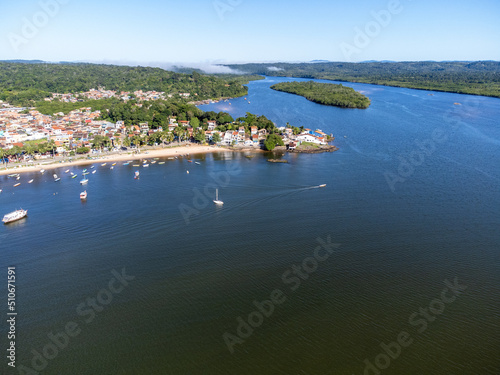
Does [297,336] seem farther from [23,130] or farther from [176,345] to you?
[23,130]

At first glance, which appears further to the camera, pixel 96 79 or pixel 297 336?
pixel 96 79

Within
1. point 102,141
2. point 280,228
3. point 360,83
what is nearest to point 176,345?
point 280,228

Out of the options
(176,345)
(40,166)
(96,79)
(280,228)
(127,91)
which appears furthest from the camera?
(96,79)

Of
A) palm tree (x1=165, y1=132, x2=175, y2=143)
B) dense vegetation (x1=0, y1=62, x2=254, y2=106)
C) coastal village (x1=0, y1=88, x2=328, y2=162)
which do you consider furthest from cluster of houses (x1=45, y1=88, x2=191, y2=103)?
palm tree (x1=165, y1=132, x2=175, y2=143)

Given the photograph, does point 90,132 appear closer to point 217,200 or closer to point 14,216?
point 14,216

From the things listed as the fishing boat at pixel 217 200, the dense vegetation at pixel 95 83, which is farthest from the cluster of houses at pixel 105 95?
the fishing boat at pixel 217 200

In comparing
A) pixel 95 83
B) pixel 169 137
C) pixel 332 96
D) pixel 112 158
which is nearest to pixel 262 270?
pixel 112 158

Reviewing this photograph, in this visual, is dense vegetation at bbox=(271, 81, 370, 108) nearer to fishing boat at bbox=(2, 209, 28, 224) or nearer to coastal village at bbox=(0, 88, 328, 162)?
coastal village at bbox=(0, 88, 328, 162)
